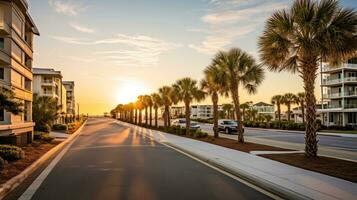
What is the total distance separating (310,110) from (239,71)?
35.0 ft

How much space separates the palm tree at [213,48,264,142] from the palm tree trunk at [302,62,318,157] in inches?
379

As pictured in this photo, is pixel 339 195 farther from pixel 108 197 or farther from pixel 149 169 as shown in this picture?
pixel 149 169

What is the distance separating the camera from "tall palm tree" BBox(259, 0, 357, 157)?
47.3 feet

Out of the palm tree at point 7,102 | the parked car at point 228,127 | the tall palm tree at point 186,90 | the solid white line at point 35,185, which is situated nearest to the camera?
the solid white line at point 35,185

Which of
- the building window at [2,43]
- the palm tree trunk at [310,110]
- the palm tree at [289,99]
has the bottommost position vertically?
the palm tree trunk at [310,110]

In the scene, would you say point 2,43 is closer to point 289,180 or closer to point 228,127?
point 289,180

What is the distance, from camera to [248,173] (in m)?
11.6

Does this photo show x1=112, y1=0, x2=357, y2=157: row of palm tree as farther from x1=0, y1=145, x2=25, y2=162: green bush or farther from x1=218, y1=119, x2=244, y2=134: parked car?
x1=218, y1=119, x2=244, y2=134: parked car

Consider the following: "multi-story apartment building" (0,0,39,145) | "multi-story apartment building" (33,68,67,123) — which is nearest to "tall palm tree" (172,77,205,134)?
"multi-story apartment building" (0,0,39,145)

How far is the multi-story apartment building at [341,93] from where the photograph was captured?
62156 mm

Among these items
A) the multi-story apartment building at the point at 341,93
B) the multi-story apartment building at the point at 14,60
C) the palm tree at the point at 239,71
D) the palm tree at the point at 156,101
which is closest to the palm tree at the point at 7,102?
the multi-story apartment building at the point at 14,60

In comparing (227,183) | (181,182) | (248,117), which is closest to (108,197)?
(181,182)

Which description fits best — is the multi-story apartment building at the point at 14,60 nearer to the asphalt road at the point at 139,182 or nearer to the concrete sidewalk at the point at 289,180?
the asphalt road at the point at 139,182

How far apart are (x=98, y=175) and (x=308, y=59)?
9.70 metres
